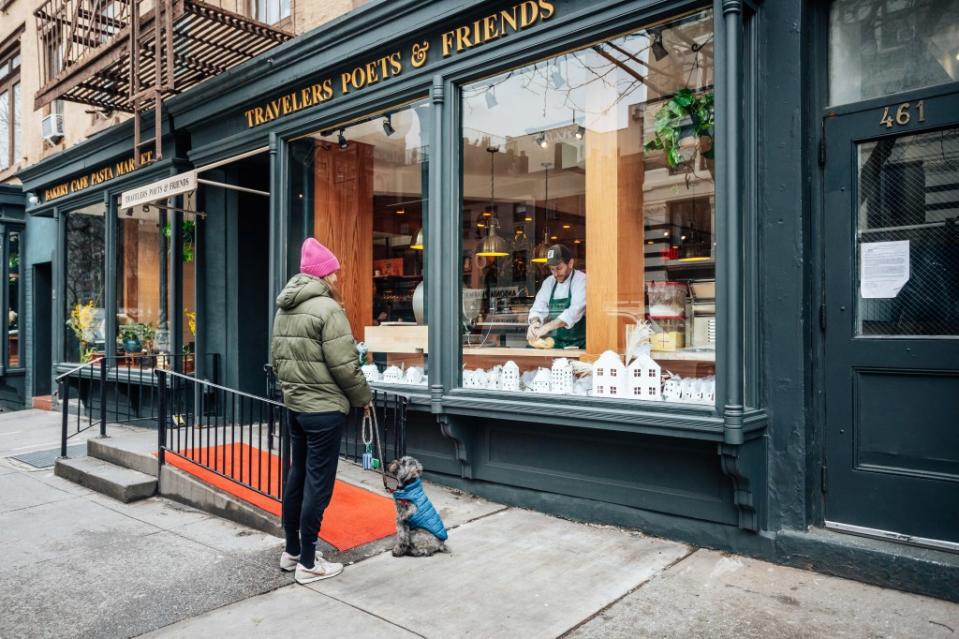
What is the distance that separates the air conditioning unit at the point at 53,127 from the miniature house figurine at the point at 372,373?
31.1 ft

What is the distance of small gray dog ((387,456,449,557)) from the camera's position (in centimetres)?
449

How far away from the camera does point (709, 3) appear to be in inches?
184

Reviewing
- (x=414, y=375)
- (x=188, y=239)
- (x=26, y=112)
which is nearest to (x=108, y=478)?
(x=414, y=375)

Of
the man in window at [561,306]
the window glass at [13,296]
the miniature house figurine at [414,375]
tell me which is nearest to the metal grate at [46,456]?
the miniature house figurine at [414,375]

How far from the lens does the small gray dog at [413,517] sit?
449 cm

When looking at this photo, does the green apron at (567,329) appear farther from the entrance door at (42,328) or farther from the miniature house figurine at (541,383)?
the entrance door at (42,328)

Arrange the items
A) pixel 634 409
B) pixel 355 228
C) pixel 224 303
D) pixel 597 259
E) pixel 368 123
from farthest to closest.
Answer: pixel 224 303, pixel 355 228, pixel 368 123, pixel 597 259, pixel 634 409

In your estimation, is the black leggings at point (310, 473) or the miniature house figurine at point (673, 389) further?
the miniature house figurine at point (673, 389)

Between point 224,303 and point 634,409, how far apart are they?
6011mm

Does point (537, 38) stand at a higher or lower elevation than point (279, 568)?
higher

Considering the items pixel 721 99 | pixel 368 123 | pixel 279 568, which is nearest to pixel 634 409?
pixel 721 99

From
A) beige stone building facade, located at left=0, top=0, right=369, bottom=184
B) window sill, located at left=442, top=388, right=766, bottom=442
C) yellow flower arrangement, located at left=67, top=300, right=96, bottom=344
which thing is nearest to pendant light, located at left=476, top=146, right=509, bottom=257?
window sill, located at left=442, top=388, right=766, bottom=442

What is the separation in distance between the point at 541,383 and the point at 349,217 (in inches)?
146

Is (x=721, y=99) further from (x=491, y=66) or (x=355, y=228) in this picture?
(x=355, y=228)
